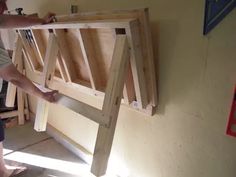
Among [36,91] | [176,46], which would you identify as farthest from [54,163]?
[176,46]

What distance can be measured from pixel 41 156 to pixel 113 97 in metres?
1.40

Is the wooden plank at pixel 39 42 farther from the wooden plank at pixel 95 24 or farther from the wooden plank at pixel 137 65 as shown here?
the wooden plank at pixel 137 65

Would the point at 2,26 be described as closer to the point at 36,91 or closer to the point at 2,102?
the point at 36,91

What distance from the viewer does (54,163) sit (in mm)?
2117

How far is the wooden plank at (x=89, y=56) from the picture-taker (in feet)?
4.68

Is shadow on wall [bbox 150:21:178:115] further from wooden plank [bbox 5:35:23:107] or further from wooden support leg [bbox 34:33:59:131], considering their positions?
wooden plank [bbox 5:35:23:107]

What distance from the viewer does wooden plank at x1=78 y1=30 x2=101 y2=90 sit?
1.43 meters

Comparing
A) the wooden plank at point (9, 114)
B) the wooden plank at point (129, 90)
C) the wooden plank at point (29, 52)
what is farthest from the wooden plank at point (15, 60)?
the wooden plank at point (129, 90)

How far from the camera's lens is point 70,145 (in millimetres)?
2305

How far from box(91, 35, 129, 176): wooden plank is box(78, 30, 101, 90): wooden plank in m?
0.32

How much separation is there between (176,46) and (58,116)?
5.48 ft

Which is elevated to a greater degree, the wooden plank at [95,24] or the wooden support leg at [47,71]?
the wooden plank at [95,24]

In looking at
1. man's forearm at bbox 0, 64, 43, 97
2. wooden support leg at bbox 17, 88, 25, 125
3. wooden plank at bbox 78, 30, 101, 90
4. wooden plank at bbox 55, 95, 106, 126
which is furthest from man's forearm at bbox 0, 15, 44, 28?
wooden support leg at bbox 17, 88, 25, 125

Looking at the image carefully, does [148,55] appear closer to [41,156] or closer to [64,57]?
[64,57]
